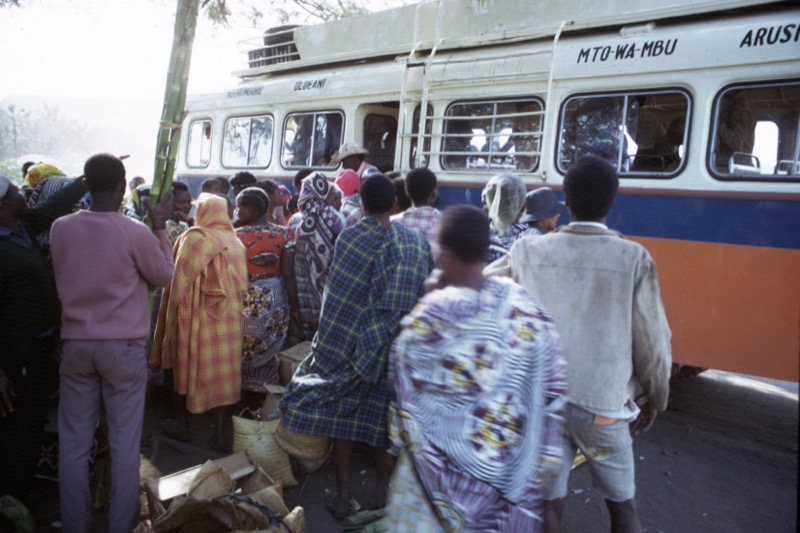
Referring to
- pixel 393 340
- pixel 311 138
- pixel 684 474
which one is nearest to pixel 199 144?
pixel 311 138

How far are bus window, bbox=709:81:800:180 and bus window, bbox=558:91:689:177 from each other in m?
0.26

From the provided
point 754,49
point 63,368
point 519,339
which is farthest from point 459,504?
point 754,49

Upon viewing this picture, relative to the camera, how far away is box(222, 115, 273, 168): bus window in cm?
802

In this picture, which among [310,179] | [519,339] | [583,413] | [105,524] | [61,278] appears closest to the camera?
[519,339]

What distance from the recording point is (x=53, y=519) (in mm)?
3203

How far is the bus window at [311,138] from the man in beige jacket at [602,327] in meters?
4.98

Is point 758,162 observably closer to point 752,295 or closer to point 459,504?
point 752,295

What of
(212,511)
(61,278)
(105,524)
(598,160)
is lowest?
(105,524)

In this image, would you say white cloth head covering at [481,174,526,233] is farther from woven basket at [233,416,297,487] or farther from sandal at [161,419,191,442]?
sandal at [161,419,191,442]

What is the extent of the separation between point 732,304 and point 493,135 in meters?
2.52

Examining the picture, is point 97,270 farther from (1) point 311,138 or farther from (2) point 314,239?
(1) point 311,138

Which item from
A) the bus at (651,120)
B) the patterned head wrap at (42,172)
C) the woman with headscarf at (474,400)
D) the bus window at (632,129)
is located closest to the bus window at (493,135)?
the bus at (651,120)

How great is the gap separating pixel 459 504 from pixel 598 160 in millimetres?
1408

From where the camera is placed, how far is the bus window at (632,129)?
15.5 feet
